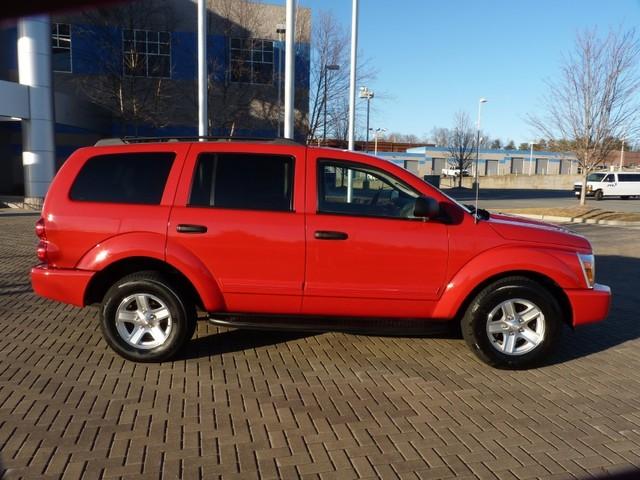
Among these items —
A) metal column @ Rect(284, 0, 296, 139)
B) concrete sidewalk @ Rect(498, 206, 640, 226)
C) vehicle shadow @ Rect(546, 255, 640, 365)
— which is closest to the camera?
vehicle shadow @ Rect(546, 255, 640, 365)

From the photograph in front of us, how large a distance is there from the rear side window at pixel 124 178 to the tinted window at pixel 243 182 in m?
0.33

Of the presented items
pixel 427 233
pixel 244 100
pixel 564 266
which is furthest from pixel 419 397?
pixel 244 100

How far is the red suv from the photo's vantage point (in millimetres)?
4551

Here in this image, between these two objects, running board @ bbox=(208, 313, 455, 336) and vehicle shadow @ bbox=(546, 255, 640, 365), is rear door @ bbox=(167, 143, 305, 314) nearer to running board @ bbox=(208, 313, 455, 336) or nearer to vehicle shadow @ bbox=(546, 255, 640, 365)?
running board @ bbox=(208, 313, 455, 336)

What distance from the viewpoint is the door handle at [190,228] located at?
455 centimetres

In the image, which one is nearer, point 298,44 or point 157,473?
point 157,473

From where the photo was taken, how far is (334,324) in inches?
183

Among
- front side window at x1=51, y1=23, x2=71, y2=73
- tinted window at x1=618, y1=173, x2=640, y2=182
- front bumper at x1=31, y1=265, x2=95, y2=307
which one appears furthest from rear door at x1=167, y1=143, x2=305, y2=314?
tinted window at x1=618, y1=173, x2=640, y2=182

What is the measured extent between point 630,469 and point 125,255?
391cm

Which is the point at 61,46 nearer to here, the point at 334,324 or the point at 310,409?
the point at 334,324

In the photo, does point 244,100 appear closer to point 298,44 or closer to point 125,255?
point 298,44

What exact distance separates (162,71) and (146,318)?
27217 millimetres

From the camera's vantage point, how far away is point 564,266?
4625 millimetres

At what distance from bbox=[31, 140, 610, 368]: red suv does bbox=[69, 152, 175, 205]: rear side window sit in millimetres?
10
